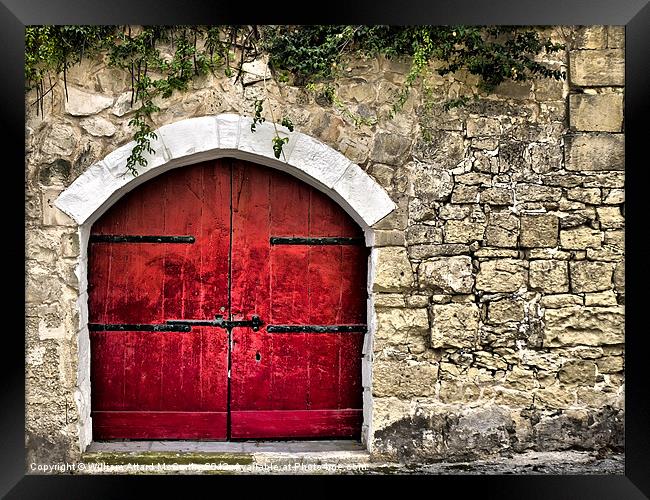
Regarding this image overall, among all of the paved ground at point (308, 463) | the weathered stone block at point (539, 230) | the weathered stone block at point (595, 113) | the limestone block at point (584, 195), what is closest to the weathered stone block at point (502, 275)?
the weathered stone block at point (539, 230)

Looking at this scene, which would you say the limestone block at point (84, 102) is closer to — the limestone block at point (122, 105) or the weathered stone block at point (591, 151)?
the limestone block at point (122, 105)

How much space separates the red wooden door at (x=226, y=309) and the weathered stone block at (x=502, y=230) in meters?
0.79

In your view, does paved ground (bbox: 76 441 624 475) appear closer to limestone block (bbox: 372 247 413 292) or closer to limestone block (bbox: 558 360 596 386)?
limestone block (bbox: 558 360 596 386)

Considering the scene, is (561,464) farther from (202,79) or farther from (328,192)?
(202,79)

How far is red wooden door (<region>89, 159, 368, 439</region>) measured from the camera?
4.70m

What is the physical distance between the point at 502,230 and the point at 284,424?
178 centimetres

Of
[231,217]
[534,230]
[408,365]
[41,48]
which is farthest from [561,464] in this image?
[41,48]

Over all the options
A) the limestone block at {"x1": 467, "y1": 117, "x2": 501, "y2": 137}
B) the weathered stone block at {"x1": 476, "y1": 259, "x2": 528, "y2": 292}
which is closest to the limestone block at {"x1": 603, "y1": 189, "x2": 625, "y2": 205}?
the weathered stone block at {"x1": 476, "y1": 259, "x2": 528, "y2": 292}

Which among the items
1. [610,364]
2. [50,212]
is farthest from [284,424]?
[610,364]

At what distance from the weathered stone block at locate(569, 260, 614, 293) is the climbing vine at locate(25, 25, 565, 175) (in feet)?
3.77

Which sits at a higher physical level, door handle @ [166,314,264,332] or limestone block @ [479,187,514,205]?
limestone block @ [479,187,514,205]

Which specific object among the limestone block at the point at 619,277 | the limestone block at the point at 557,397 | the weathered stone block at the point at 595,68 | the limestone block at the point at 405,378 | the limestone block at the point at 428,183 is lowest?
the limestone block at the point at 557,397

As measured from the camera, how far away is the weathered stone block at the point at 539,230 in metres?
4.54

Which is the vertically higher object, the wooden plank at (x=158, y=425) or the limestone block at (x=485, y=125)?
the limestone block at (x=485, y=125)
